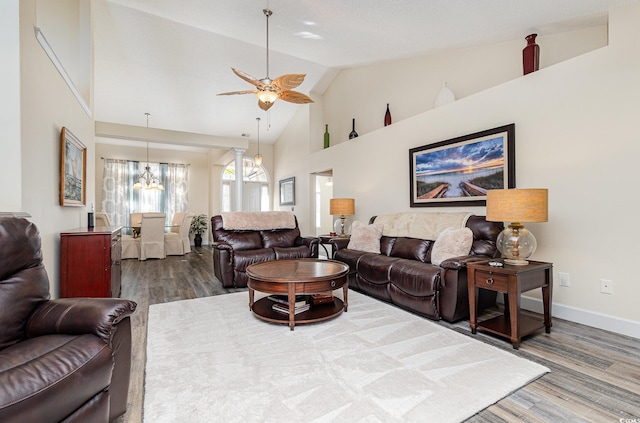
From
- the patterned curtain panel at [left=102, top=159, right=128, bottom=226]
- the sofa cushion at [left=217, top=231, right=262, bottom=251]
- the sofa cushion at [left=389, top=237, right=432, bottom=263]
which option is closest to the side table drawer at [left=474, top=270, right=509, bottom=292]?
the sofa cushion at [left=389, top=237, right=432, bottom=263]

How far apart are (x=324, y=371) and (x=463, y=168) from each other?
2.89 metres

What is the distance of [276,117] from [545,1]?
18.8 feet

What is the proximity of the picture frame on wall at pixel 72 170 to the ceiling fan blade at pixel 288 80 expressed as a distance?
205 centimetres

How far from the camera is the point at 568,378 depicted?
180 centimetres

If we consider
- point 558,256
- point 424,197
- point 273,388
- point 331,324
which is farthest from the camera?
point 424,197

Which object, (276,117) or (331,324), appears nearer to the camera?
(331,324)

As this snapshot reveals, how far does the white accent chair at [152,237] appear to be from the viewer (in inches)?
251

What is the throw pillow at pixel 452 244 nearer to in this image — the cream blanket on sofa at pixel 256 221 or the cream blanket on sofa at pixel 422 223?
the cream blanket on sofa at pixel 422 223

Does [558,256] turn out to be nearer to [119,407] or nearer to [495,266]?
[495,266]

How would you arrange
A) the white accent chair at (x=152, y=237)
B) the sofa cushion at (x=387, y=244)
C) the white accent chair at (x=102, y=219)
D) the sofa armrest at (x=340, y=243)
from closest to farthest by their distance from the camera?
1. the sofa cushion at (x=387, y=244)
2. the sofa armrest at (x=340, y=243)
3. the white accent chair at (x=102, y=219)
4. the white accent chair at (x=152, y=237)

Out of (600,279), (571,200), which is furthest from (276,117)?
(600,279)

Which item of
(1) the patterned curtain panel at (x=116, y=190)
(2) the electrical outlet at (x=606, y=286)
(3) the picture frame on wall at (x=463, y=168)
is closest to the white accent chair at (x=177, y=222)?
(1) the patterned curtain panel at (x=116, y=190)

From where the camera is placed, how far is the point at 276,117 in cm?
739

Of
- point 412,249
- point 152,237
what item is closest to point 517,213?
point 412,249
